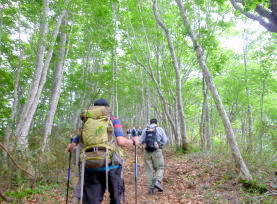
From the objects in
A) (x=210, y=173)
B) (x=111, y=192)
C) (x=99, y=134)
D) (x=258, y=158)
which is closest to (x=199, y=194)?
(x=210, y=173)

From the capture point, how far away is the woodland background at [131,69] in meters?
6.18

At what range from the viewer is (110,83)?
56.7ft

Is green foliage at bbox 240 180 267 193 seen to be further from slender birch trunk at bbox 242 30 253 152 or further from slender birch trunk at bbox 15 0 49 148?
slender birch trunk at bbox 15 0 49 148

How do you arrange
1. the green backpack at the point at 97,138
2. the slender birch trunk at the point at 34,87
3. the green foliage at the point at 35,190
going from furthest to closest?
the slender birch trunk at the point at 34,87 → the green foliage at the point at 35,190 → the green backpack at the point at 97,138

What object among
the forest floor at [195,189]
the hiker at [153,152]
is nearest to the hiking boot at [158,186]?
the forest floor at [195,189]

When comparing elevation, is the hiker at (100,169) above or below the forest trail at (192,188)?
above

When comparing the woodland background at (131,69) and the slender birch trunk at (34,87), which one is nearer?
the woodland background at (131,69)

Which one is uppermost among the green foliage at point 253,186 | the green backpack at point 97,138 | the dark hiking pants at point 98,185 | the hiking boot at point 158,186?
the green backpack at point 97,138

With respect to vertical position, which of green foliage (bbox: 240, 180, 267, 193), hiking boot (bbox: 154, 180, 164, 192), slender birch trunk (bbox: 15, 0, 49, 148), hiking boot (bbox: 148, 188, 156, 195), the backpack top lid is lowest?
hiking boot (bbox: 148, 188, 156, 195)

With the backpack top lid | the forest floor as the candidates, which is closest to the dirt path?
the forest floor

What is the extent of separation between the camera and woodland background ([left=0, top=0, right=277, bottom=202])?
6.18m

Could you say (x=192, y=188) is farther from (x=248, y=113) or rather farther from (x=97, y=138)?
(x=248, y=113)

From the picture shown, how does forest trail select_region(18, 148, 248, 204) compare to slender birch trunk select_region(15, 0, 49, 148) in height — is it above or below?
below

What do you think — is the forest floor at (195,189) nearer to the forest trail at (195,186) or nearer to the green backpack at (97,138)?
the forest trail at (195,186)
